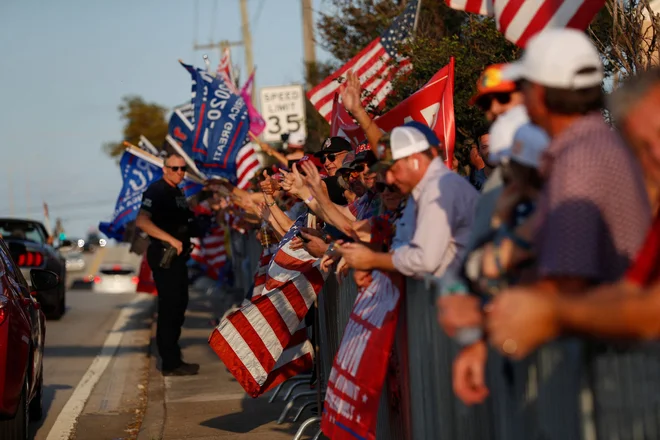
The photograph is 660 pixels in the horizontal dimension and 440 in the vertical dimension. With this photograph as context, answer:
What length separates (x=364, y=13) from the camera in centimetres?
1612

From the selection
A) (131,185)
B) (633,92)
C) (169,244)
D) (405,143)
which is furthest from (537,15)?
(131,185)

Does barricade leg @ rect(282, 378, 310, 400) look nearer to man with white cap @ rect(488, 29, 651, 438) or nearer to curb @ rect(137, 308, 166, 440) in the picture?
curb @ rect(137, 308, 166, 440)

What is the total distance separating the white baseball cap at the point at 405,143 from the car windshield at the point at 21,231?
16.7m

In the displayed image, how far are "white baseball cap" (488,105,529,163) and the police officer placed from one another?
864 cm

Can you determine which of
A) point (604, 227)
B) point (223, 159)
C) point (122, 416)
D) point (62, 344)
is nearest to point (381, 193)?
point (604, 227)

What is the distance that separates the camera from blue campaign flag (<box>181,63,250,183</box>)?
16.1 meters

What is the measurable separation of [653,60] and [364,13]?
24.9 ft

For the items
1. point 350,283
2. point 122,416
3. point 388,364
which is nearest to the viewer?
point 388,364

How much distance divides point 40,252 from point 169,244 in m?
8.96

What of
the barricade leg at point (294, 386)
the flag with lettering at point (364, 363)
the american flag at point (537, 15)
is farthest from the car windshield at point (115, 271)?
the flag with lettering at point (364, 363)

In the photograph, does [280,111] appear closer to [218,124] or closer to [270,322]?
[218,124]

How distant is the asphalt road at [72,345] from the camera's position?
37.3ft

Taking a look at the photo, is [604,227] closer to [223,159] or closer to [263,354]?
[263,354]

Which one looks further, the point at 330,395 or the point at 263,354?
the point at 263,354
